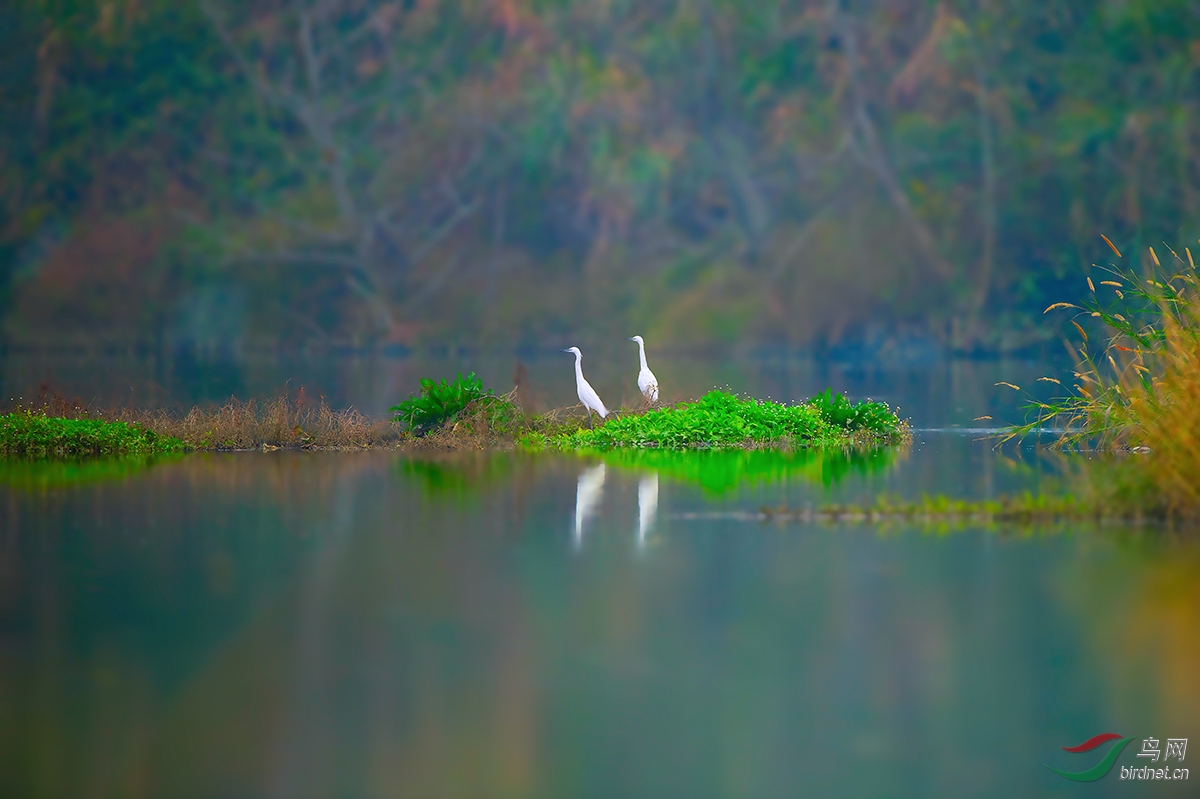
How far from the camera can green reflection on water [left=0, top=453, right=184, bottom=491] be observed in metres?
10.3

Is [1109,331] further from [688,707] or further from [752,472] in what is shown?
[688,707]

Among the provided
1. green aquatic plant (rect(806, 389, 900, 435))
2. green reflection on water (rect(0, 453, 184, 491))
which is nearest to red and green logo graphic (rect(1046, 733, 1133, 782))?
green reflection on water (rect(0, 453, 184, 491))

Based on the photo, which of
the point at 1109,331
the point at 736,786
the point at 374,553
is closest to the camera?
the point at 736,786

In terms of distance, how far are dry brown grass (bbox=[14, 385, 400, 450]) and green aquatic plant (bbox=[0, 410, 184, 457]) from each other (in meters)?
0.45

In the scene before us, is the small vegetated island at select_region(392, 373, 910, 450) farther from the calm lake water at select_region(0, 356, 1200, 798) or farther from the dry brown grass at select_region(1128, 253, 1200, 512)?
the dry brown grass at select_region(1128, 253, 1200, 512)

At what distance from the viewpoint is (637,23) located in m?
40.9

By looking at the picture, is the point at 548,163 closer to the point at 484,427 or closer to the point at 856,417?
the point at 856,417

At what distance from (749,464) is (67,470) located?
4.99 meters

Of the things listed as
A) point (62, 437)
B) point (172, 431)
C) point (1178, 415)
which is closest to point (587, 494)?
point (1178, 415)

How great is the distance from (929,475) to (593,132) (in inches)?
1198

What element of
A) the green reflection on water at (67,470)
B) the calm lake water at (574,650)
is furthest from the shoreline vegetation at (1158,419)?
the green reflection on water at (67,470)

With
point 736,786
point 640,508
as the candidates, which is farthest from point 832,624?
point 640,508

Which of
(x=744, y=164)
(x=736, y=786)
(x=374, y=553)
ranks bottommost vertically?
(x=736, y=786)

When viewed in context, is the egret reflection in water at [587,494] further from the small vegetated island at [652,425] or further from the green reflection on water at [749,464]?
the small vegetated island at [652,425]
